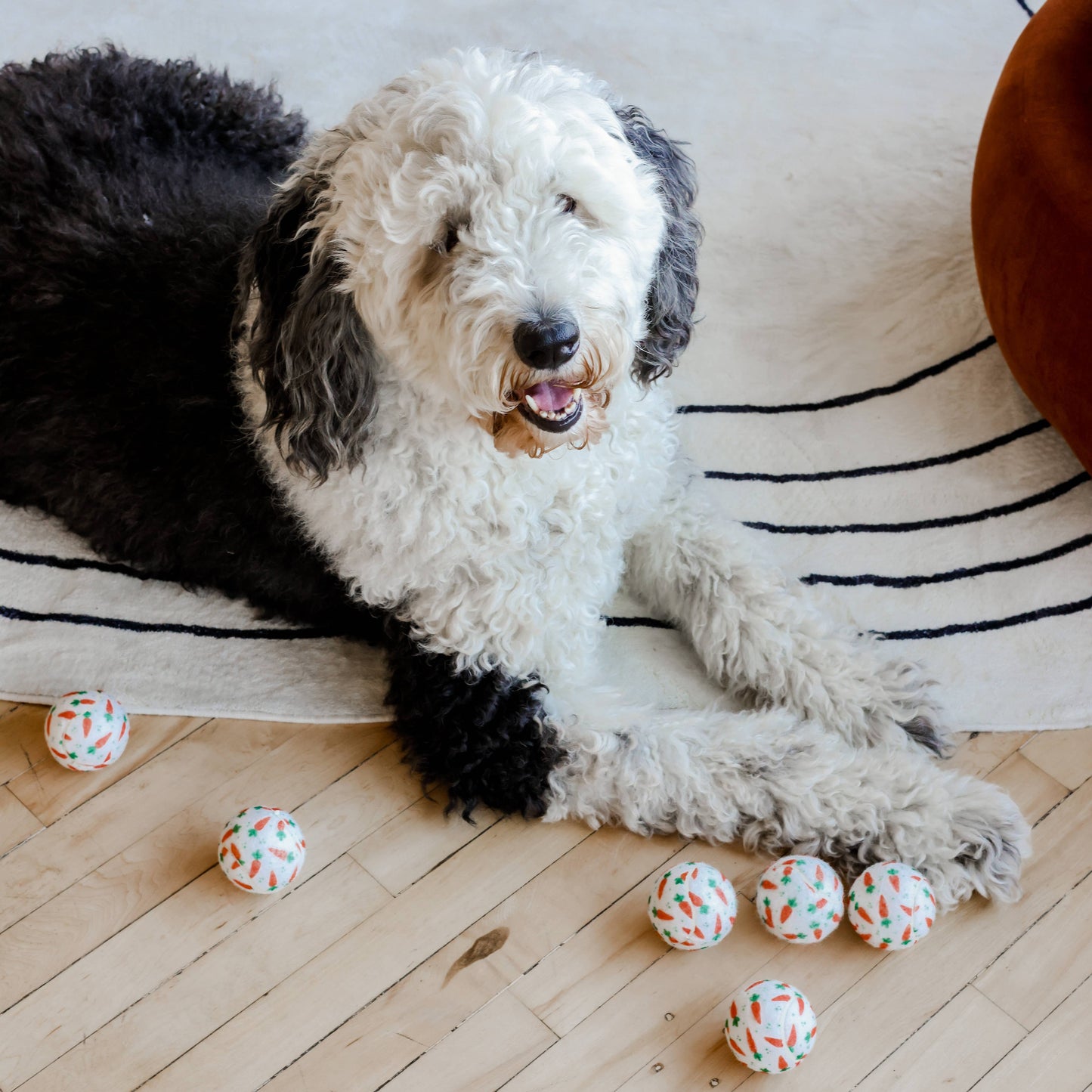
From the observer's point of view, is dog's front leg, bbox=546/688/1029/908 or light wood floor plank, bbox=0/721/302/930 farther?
light wood floor plank, bbox=0/721/302/930

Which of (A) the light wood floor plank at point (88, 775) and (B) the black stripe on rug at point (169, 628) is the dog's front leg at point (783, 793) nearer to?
(B) the black stripe on rug at point (169, 628)

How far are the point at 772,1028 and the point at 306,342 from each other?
111 centimetres

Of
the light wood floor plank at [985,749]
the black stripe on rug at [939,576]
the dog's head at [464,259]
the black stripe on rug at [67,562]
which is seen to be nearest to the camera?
the dog's head at [464,259]

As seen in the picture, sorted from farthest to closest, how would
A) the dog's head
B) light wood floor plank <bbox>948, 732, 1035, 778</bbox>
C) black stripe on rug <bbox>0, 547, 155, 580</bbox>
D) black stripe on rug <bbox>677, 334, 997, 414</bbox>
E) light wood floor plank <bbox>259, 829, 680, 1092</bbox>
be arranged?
black stripe on rug <bbox>677, 334, 997, 414</bbox> → black stripe on rug <bbox>0, 547, 155, 580</bbox> → light wood floor plank <bbox>948, 732, 1035, 778</bbox> → light wood floor plank <bbox>259, 829, 680, 1092</bbox> → the dog's head

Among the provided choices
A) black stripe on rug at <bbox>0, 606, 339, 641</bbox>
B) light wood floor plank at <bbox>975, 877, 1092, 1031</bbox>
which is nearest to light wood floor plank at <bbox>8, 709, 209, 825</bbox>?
black stripe on rug at <bbox>0, 606, 339, 641</bbox>

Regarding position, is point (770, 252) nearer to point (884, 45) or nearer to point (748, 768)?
point (884, 45)

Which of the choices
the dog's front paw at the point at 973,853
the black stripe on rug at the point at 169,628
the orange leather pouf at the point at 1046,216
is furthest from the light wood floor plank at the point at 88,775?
the orange leather pouf at the point at 1046,216

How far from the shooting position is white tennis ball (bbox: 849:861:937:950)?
5.31ft

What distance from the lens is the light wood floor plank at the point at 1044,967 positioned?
1.63 m

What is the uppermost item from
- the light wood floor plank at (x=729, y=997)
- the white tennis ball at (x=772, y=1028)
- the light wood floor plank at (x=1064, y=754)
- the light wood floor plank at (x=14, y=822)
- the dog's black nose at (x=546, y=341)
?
the dog's black nose at (x=546, y=341)

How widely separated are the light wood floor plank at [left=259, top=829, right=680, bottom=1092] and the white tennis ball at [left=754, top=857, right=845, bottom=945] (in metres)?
0.20

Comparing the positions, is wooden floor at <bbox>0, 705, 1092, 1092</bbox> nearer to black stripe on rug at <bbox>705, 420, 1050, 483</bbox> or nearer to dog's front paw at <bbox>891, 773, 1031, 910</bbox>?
dog's front paw at <bbox>891, 773, 1031, 910</bbox>

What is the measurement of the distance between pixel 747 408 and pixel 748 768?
3.10 feet

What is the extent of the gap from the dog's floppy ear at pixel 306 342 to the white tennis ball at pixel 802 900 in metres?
0.88
